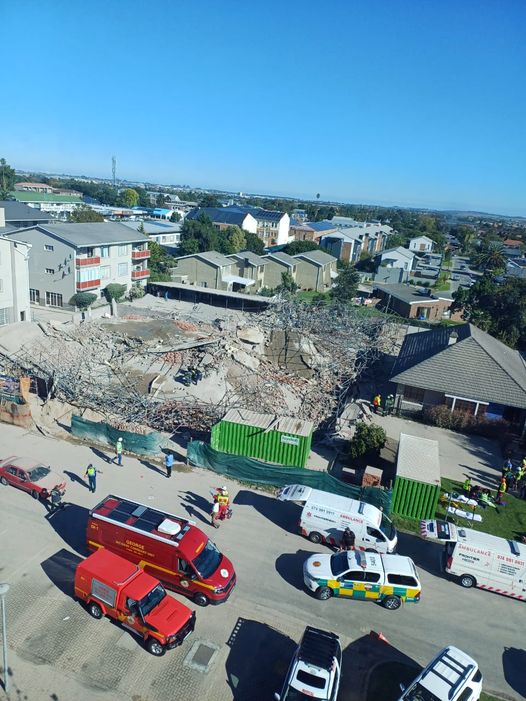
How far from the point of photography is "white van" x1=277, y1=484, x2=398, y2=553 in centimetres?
1520

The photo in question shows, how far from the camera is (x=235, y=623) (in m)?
12.4

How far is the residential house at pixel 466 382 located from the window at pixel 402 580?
1381cm

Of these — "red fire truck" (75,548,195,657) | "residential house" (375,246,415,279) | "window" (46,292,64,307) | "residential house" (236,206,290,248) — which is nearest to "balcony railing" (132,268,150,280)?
"window" (46,292,64,307)

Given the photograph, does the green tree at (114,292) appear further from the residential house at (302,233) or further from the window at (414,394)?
the residential house at (302,233)

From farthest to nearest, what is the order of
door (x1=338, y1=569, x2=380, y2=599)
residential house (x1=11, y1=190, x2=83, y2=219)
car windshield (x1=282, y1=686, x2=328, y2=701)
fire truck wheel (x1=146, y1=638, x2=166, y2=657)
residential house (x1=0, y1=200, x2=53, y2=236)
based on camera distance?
residential house (x1=11, y1=190, x2=83, y2=219)
residential house (x1=0, y1=200, x2=53, y2=236)
door (x1=338, y1=569, x2=380, y2=599)
fire truck wheel (x1=146, y1=638, x2=166, y2=657)
car windshield (x1=282, y1=686, x2=328, y2=701)

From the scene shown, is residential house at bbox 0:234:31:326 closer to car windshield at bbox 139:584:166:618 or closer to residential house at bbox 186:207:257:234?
car windshield at bbox 139:584:166:618

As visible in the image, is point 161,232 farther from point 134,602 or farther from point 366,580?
point 134,602

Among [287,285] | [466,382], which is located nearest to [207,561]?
[466,382]

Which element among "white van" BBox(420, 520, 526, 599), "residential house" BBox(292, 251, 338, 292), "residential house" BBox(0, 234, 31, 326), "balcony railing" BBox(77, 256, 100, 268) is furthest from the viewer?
"residential house" BBox(292, 251, 338, 292)

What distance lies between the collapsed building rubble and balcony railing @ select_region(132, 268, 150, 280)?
1442 centimetres

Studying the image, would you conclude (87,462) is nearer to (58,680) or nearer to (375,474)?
(58,680)

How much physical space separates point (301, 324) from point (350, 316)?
7.00 m

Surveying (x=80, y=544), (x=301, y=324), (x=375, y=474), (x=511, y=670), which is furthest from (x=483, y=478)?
(x=301, y=324)

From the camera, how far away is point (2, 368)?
25.6 metres
